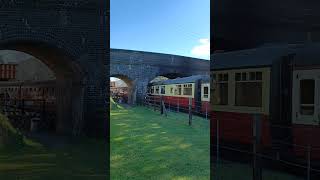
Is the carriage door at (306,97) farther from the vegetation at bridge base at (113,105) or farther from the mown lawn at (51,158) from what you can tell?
the mown lawn at (51,158)

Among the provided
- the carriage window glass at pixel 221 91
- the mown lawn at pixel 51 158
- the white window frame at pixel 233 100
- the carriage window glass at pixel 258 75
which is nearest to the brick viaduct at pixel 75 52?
the mown lawn at pixel 51 158

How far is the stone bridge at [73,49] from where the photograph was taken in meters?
3.94

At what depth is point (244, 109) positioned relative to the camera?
4.55 metres

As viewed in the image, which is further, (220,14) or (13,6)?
(220,14)

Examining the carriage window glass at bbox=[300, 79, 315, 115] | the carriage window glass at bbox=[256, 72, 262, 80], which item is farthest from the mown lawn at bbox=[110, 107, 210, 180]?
the carriage window glass at bbox=[300, 79, 315, 115]

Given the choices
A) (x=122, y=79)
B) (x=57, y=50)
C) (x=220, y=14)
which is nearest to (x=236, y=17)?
(x=220, y=14)

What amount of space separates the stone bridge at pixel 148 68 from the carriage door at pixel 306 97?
2.75ft

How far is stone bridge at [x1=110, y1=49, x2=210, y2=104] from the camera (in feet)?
14.2

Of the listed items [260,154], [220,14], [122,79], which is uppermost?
[220,14]

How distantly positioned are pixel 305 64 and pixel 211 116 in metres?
0.98

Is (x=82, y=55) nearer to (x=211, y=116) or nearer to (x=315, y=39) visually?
(x=211, y=116)

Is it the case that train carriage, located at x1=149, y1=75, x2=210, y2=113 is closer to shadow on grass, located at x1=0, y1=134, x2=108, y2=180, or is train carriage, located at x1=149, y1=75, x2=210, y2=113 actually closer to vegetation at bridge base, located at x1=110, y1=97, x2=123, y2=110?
vegetation at bridge base, located at x1=110, y1=97, x2=123, y2=110

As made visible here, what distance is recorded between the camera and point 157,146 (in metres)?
4.41

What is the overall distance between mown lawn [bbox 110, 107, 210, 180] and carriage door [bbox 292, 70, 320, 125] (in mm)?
845
